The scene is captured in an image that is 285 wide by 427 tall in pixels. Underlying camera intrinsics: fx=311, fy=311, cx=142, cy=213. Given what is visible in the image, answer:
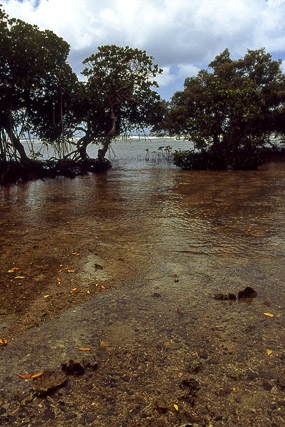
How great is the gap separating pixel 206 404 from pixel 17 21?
15135mm

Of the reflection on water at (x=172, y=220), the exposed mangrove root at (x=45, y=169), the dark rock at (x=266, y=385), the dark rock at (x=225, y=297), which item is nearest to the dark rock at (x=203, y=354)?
the dark rock at (x=266, y=385)

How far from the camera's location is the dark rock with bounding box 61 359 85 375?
221 centimetres

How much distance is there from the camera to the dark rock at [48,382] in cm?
204

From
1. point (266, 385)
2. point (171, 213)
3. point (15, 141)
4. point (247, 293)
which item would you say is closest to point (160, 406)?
point (266, 385)

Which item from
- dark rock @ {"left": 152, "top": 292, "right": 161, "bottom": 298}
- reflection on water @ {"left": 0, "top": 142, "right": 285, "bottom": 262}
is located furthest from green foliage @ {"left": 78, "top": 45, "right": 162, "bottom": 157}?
dark rock @ {"left": 152, "top": 292, "right": 161, "bottom": 298}

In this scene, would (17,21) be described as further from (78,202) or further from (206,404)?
(206,404)

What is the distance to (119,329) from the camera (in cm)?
271

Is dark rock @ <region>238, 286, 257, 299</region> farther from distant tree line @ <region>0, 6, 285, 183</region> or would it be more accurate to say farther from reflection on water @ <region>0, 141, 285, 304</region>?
distant tree line @ <region>0, 6, 285, 183</region>

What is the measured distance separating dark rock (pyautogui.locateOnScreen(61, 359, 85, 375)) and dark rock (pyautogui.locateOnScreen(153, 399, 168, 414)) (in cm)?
58

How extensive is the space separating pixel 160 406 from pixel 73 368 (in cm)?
68

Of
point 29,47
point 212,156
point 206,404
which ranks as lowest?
point 206,404

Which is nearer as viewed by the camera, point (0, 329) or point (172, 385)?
point (172, 385)

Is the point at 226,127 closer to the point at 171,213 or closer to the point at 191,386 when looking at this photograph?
the point at 171,213

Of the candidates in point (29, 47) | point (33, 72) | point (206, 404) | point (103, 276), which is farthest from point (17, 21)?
point (206, 404)
